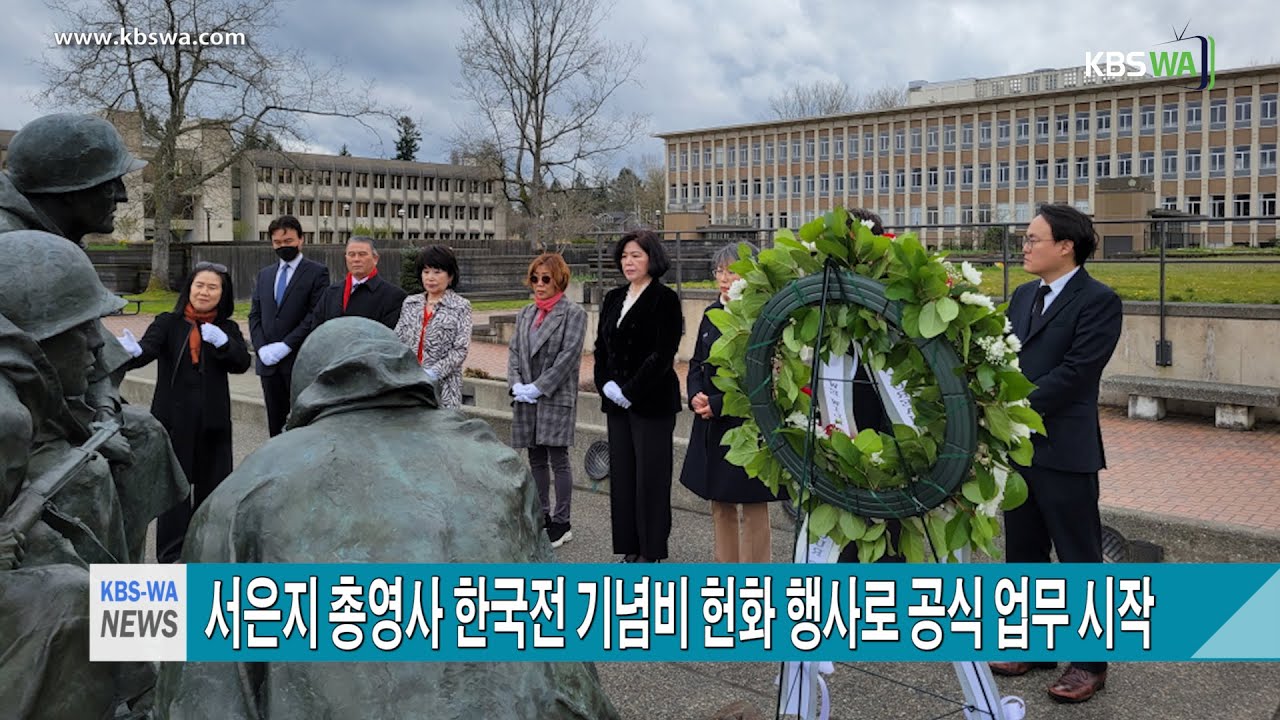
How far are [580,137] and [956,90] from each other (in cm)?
4827

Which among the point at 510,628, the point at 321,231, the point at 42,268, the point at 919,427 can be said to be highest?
the point at 321,231

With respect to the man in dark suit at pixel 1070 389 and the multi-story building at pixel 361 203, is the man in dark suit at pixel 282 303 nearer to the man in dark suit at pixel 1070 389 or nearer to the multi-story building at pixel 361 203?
the man in dark suit at pixel 1070 389

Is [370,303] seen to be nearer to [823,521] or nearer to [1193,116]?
[823,521]

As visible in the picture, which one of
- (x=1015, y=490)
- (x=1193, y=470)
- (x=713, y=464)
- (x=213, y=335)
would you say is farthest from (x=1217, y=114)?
(x=1015, y=490)

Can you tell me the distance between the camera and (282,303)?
811 cm

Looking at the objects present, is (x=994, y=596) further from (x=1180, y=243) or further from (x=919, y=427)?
(x=1180, y=243)

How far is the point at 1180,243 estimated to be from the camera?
43.2ft

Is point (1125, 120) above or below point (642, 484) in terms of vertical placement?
above

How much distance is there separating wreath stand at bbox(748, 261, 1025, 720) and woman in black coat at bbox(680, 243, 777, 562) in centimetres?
145

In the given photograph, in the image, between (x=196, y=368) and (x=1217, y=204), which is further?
(x=1217, y=204)

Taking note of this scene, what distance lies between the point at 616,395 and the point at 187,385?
8.43 feet

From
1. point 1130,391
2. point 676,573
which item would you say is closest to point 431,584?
point 676,573

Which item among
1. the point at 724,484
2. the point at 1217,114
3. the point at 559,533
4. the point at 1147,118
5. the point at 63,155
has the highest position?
the point at 1147,118

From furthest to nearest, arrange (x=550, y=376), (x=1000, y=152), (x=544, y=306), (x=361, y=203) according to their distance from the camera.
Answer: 1. (x=361, y=203)
2. (x=1000, y=152)
3. (x=544, y=306)
4. (x=550, y=376)
